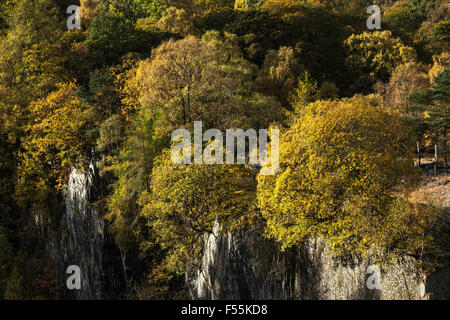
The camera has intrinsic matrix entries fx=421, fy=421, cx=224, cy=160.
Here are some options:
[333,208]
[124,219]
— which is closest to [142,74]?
[124,219]

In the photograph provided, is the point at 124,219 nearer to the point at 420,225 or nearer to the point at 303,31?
the point at 420,225

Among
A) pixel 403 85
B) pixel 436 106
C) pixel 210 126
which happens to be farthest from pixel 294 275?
pixel 403 85

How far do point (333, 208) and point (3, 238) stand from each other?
29.9 metres

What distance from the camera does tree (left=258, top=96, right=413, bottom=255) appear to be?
2169 centimetres

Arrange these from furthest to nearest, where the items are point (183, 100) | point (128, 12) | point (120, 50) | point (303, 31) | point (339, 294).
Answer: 1. point (128, 12)
2. point (303, 31)
3. point (120, 50)
4. point (183, 100)
5. point (339, 294)

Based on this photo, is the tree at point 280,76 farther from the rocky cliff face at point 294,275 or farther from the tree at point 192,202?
the rocky cliff face at point 294,275

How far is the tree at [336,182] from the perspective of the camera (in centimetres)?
2169

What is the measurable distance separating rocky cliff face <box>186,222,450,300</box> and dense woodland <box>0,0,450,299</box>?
2.73 ft

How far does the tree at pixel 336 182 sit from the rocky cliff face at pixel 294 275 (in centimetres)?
107

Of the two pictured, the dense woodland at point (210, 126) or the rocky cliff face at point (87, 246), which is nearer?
the dense woodland at point (210, 126)

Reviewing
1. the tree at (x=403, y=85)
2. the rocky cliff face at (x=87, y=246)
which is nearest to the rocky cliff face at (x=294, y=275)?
the rocky cliff face at (x=87, y=246)

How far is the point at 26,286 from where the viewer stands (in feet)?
123

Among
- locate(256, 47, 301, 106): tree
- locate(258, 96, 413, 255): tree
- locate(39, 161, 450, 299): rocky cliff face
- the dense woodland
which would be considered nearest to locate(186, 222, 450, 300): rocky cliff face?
locate(39, 161, 450, 299): rocky cliff face

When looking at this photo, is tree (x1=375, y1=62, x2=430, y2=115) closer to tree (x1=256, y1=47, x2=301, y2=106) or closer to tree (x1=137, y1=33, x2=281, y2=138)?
tree (x1=256, y1=47, x2=301, y2=106)
